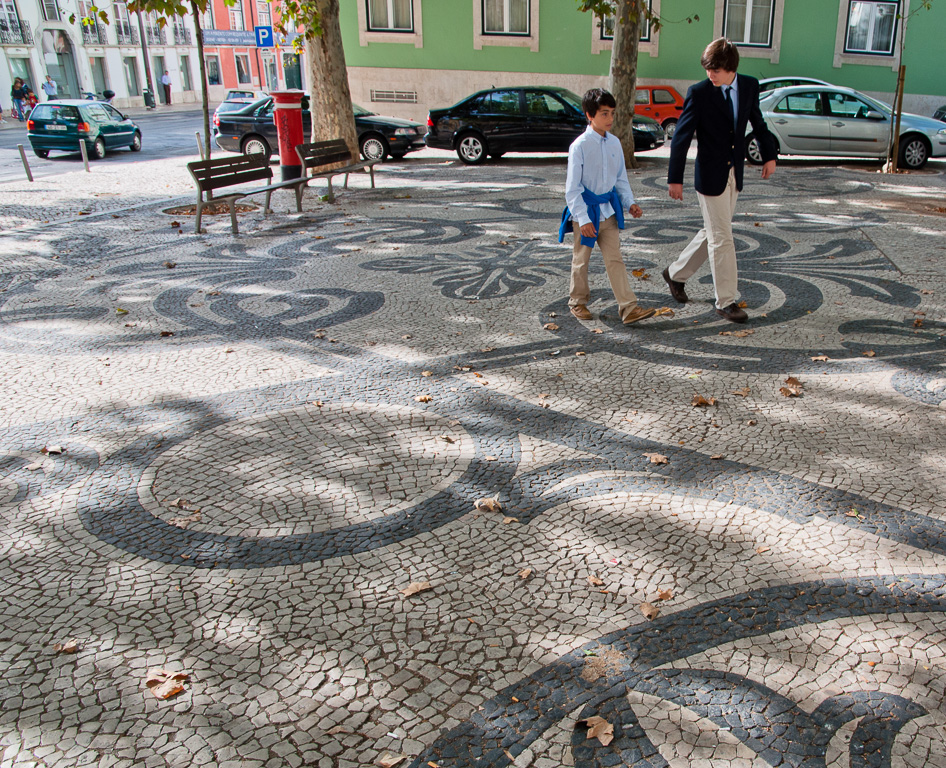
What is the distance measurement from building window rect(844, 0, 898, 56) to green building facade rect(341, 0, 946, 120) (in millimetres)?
34

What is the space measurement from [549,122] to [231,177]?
30.2 feet

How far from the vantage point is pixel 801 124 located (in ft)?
54.9

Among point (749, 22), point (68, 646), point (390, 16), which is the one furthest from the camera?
point (749, 22)

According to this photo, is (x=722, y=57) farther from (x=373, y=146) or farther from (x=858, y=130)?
(x=373, y=146)

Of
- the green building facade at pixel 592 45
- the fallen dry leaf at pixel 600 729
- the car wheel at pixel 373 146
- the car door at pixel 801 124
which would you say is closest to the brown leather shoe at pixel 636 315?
the fallen dry leaf at pixel 600 729

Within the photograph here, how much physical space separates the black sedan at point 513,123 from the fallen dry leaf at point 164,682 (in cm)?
1663

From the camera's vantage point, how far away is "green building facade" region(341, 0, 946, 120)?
90.0 feet

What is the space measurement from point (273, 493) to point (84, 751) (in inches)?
61.4

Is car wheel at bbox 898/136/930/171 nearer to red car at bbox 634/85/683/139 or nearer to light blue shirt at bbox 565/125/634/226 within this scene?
red car at bbox 634/85/683/139

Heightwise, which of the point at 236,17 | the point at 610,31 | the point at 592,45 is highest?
the point at 236,17

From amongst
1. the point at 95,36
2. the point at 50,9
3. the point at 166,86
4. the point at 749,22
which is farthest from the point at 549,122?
the point at 95,36

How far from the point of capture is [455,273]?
8039 millimetres

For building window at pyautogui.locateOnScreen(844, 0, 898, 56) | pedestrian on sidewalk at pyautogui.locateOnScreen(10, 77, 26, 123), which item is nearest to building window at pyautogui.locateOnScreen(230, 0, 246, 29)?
pedestrian on sidewalk at pyautogui.locateOnScreen(10, 77, 26, 123)

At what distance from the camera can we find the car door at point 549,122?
18016mm
